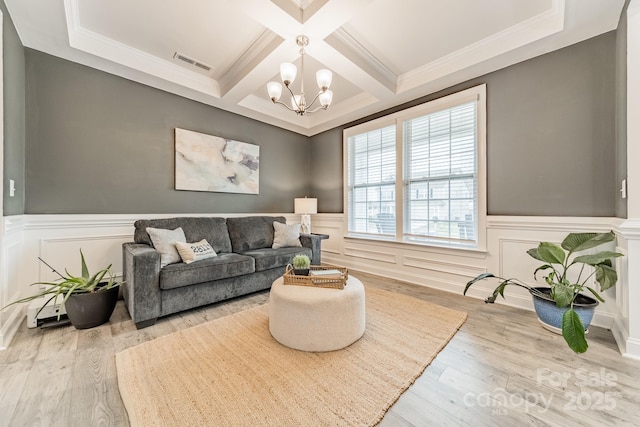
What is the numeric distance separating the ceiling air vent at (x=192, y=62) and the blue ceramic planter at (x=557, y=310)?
162 inches

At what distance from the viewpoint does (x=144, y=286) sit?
6.79 ft

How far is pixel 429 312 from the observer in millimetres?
2346

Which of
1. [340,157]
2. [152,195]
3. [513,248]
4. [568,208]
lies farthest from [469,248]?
[152,195]

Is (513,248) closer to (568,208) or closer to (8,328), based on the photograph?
(568,208)

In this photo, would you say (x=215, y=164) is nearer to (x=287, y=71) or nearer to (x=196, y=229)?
(x=196, y=229)

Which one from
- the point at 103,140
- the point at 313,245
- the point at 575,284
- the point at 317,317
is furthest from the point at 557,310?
the point at 103,140

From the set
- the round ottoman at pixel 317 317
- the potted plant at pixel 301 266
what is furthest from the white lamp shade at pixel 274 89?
the round ottoman at pixel 317 317

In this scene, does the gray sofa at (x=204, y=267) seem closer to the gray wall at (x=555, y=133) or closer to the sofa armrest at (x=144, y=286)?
the sofa armrest at (x=144, y=286)

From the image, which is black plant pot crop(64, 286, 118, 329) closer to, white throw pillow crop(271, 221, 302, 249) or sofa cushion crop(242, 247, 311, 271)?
sofa cushion crop(242, 247, 311, 271)

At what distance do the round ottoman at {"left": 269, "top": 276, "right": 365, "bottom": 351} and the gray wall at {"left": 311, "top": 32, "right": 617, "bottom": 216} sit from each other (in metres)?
2.07

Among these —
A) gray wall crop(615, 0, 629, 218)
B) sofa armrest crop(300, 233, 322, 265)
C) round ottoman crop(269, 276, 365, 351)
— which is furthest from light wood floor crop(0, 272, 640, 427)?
sofa armrest crop(300, 233, 322, 265)

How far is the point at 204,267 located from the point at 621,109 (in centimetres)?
375

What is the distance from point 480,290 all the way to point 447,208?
3.28 feet

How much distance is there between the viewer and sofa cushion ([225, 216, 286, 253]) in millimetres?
3312
